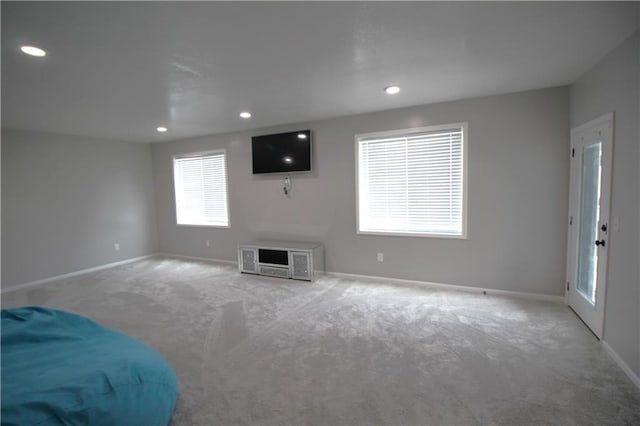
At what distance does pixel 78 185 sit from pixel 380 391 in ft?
19.8

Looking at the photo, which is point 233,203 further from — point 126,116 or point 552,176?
point 552,176

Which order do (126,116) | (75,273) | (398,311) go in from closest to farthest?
(398,311)
(126,116)
(75,273)

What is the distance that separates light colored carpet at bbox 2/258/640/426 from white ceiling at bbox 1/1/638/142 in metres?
2.50

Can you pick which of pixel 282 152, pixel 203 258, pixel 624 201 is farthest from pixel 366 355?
pixel 203 258

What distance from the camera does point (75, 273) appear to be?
534 centimetres

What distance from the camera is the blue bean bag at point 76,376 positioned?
4.41 ft

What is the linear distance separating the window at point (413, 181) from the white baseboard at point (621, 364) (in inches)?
68.8

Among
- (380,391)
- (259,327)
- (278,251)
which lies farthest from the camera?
(278,251)

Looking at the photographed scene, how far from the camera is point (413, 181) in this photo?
4234mm

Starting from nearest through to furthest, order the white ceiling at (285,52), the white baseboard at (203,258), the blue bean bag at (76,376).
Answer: the blue bean bag at (76,376) → the white ceiling at (285,52) → the white baseboard at (203,258)

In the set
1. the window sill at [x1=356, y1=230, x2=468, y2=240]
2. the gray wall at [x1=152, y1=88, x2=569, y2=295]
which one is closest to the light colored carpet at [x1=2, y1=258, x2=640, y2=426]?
the gray wall at [x1=152, y1=88, x2=569, y2=295]

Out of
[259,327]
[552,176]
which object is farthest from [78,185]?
[552,176]

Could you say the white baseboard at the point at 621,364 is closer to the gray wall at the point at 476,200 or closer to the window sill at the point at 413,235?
the gray wall at the point at 476,200

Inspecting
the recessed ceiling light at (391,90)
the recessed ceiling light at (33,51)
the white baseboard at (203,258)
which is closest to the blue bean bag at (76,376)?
the recessed ceiling light at (33,51)
